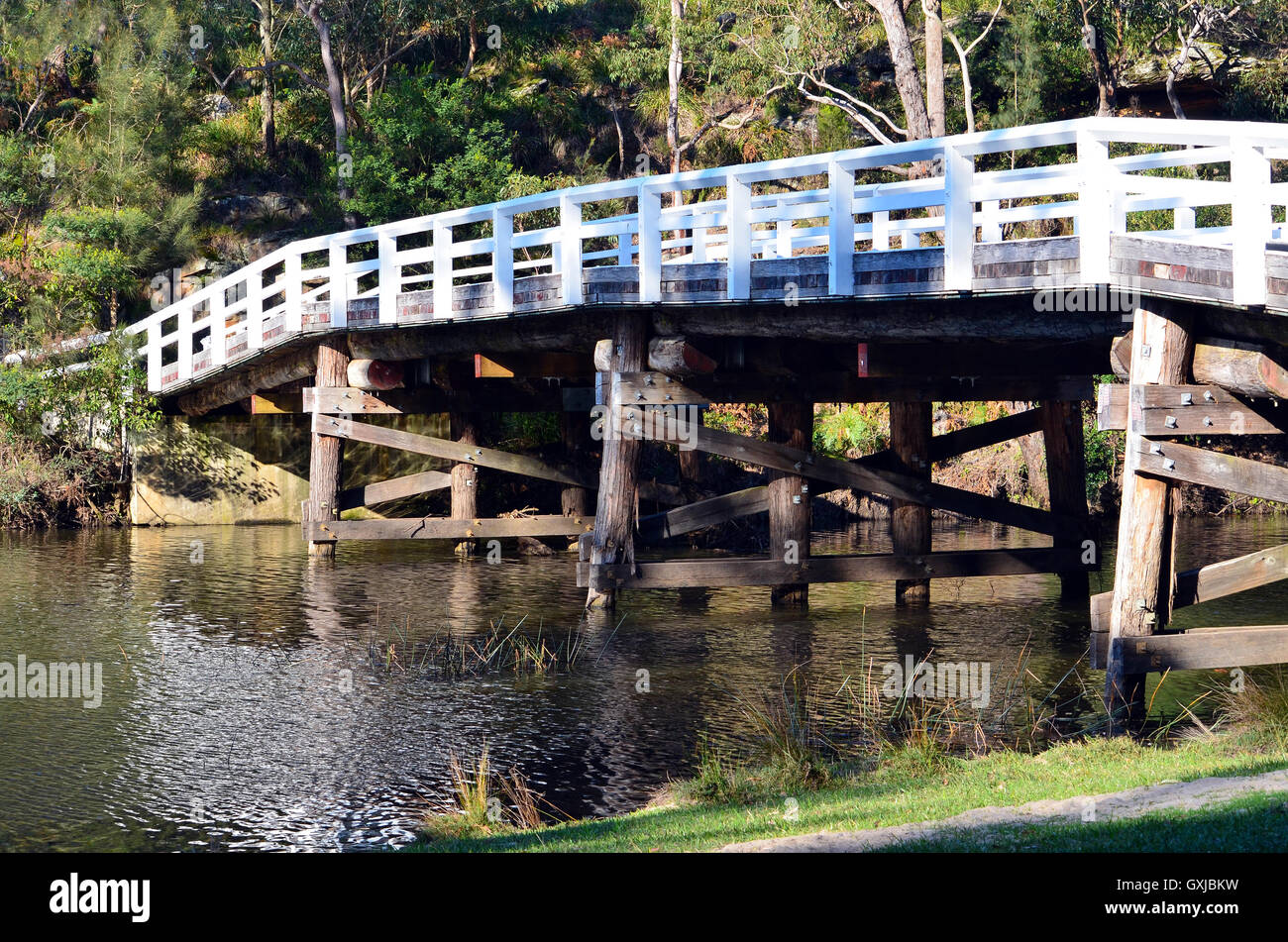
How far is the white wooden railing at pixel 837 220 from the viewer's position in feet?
34.0

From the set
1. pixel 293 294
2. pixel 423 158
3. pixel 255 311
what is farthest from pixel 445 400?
pixel 423 158

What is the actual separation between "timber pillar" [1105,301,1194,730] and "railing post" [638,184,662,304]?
5.30 meters

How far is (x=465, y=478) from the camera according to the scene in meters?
21.5

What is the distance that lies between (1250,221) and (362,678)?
8609 mm

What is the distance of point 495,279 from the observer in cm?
1706

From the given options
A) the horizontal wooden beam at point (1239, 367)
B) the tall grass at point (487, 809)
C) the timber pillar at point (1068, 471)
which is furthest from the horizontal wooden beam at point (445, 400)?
the tall grass at point (487, 809)

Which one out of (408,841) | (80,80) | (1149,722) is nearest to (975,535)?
(1149,722)

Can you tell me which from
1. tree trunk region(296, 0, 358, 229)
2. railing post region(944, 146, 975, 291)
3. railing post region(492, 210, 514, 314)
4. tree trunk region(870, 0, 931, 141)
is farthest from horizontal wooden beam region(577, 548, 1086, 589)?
tree trunk region(296, 0, 358, 229)

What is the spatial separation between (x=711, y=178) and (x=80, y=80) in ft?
96.1

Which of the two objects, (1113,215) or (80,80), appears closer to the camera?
(1113,215)

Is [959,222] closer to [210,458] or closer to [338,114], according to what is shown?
[210,458]

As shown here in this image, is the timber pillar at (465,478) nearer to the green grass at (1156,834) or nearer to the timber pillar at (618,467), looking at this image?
the timber pillar at (618,467)

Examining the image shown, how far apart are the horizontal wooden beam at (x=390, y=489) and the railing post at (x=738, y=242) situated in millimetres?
8646
